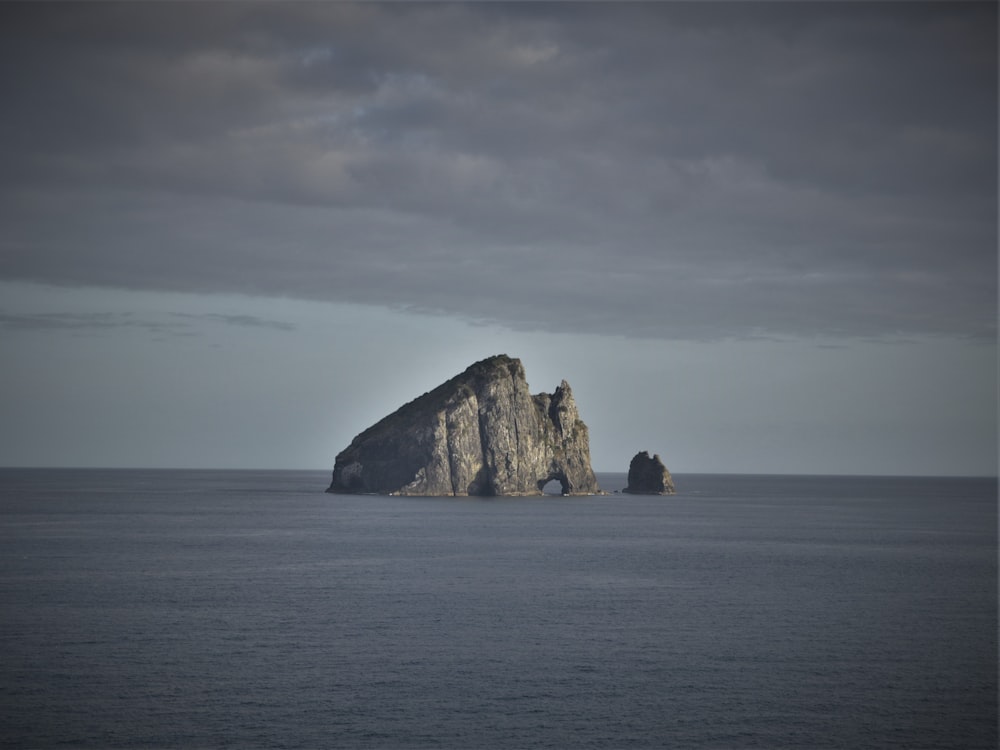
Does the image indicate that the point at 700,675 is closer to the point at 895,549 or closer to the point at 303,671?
the point at 303,671

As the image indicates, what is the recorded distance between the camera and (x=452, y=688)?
186ft

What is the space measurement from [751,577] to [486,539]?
46.2m

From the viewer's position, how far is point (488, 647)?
218 ft

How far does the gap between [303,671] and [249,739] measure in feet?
37.9

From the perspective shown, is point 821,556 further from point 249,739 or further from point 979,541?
point 249,739

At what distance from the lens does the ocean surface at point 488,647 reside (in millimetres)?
50188

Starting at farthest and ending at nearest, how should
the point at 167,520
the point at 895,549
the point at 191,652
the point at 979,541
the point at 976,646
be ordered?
the point at 167,520 → the point at 979,541 → the point at 895,549 → the point at 976,646 → the point at 191,652

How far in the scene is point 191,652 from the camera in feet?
209

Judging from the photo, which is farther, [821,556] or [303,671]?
[821,556]

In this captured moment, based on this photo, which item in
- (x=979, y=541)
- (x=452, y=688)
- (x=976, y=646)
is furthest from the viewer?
(x=979, y=541)

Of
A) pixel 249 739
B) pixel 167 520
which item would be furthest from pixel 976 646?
pixel 167 520

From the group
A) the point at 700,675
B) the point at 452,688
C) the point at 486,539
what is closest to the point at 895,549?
the point at 486,539

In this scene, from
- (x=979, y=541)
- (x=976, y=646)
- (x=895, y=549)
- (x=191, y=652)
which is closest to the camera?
(x=191, y=652)

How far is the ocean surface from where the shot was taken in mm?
50188
